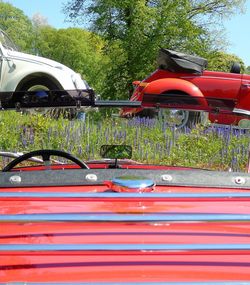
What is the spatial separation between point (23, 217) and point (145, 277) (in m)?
0.57

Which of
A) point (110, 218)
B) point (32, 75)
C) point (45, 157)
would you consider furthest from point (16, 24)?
point (110, 218)

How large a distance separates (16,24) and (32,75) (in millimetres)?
42162

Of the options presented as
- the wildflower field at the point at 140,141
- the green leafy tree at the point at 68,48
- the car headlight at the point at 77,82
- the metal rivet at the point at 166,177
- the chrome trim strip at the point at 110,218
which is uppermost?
the green leafy tree at the point at 68,48

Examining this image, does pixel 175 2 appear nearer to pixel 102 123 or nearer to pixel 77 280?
pixel 102 123

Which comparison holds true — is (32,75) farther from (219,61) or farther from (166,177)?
(219,61)

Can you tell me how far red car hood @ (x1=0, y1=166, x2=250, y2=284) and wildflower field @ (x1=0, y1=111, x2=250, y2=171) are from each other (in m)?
4.25

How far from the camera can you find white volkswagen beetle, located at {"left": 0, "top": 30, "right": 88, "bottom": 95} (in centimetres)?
1074

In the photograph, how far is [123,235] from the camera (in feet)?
6.35

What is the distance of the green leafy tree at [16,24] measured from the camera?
45797mm

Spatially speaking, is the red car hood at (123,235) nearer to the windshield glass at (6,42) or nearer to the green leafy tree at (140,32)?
the windshield glass at (6,42)

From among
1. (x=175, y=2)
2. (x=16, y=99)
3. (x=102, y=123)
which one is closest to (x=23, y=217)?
(x=16, y=99)

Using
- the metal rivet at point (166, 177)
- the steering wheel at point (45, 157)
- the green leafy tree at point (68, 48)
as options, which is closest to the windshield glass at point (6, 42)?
the steering wheel at point (45, 157)

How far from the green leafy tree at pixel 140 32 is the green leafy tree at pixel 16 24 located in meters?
23.9

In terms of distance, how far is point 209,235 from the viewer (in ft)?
6.47
